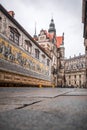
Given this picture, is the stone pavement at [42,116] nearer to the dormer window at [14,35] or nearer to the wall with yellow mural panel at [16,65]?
the wall with yellow mural panel at [16,65]

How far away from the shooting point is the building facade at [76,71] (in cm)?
8156

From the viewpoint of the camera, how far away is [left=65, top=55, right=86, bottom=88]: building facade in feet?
268

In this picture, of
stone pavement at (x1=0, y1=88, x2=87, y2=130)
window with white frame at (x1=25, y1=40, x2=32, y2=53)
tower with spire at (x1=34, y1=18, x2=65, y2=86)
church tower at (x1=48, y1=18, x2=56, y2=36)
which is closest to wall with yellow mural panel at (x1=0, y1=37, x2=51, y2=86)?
window with white frame at (x1=25, y1=40, x2=32, y2=53)

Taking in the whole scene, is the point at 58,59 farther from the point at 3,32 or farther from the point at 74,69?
the point at 3,32

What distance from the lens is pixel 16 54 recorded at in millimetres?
20281

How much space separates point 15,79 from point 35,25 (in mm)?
54799

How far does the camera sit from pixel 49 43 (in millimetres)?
50469

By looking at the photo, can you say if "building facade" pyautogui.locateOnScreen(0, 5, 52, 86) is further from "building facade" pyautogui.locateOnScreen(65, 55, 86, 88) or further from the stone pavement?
"building facade" pyautogui.locateOnScreen(65, 55, 86, 88)

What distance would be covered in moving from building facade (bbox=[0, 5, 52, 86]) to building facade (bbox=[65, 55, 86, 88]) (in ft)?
179

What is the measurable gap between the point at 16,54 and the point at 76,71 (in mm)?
65808

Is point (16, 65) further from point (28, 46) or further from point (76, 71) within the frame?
point (76, 71)

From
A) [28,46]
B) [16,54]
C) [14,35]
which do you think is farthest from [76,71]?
[14,35]

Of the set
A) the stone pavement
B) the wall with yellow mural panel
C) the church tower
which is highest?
the church tower

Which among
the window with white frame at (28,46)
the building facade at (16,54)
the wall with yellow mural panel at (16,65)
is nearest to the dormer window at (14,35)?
the building facade at (16,54)
